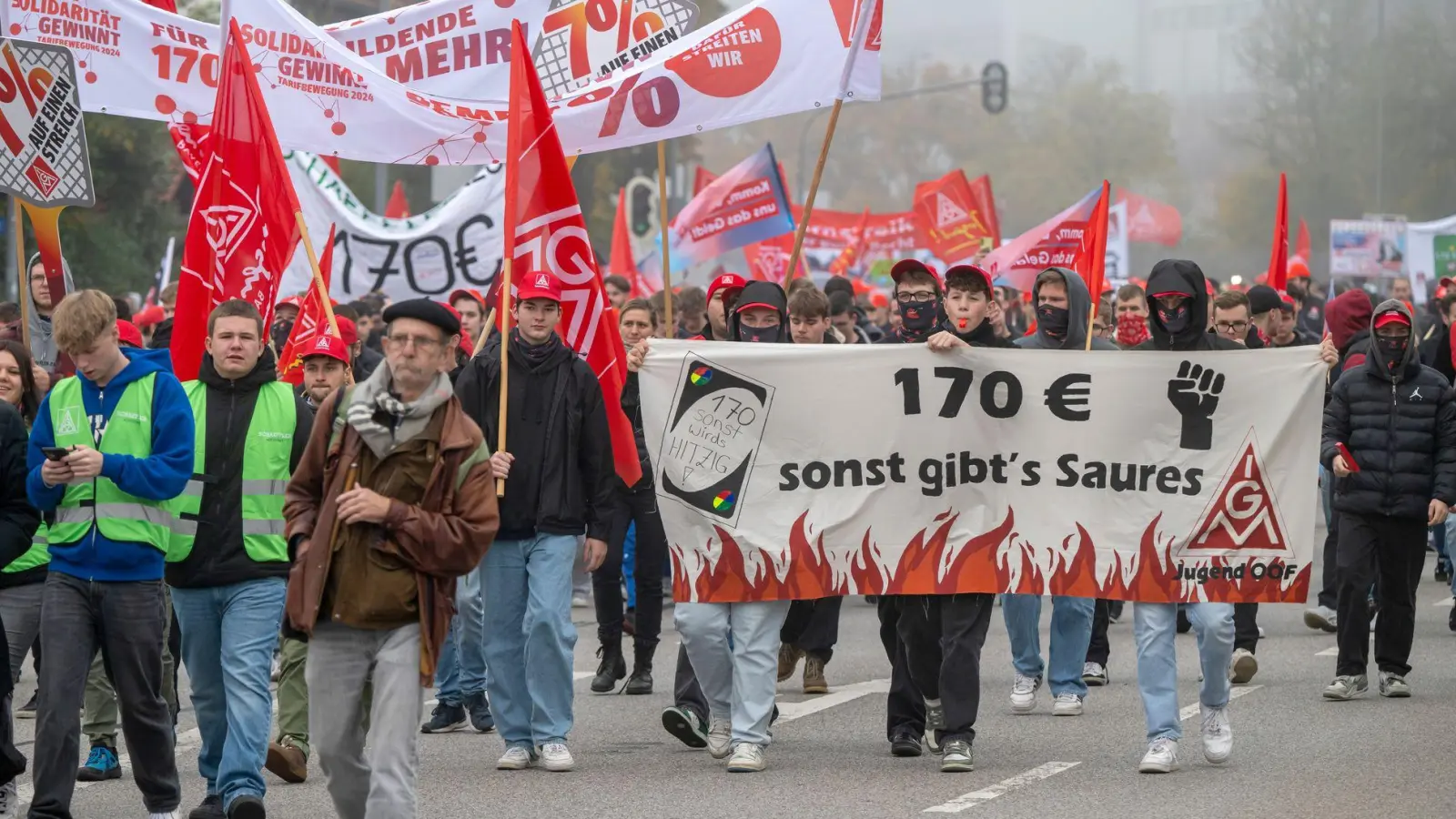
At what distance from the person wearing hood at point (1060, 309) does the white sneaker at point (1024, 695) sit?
161 centimetres

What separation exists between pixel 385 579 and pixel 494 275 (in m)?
9.82

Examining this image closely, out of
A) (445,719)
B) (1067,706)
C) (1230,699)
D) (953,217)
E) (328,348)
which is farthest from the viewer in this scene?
(953,217)

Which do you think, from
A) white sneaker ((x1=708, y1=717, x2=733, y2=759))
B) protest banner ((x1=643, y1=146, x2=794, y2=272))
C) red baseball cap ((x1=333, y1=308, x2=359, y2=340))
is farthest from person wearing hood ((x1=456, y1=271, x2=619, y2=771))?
protest banner ((x1=643, y1=146, x2=794, y2=272))

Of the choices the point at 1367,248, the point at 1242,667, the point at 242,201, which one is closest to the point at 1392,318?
the point at 1242,667

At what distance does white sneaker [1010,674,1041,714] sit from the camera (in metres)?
10.1

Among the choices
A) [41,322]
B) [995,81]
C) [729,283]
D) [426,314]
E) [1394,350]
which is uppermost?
[995,81]

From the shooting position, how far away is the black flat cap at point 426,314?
244 inches

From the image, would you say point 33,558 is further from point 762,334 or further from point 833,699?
point 833,699

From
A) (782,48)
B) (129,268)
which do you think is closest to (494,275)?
(782,48)

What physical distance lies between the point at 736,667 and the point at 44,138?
13.0 ft

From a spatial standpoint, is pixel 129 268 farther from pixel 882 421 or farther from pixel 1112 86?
pixel 1112 86

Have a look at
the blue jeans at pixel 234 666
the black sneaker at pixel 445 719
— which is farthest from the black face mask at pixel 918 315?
the blue jeans at pixel 234 666

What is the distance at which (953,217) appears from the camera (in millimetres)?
24328

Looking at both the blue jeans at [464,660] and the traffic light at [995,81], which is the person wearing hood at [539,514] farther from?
the traffic light at [995,81]
